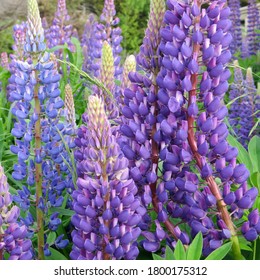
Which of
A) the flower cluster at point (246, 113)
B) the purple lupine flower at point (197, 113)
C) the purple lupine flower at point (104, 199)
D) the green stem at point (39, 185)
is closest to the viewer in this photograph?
the purple lupine flower at point (104, 199)

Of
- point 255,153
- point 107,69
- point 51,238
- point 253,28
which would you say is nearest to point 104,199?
point 51,238

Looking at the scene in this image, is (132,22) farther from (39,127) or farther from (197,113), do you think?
(197,113)

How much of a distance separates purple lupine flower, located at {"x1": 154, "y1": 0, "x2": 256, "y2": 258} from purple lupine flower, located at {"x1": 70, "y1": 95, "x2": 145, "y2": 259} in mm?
205

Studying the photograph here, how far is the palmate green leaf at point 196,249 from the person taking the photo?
209cm

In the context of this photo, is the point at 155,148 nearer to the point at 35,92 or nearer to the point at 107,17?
the point at 35,92

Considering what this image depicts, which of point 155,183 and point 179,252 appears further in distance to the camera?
point 155,183

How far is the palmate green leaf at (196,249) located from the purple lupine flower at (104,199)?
198mm

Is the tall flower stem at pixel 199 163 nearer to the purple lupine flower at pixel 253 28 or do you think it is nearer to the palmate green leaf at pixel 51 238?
the palmate green leaf at pixel 51 238

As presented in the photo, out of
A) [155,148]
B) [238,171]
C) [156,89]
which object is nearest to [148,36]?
[156,89]

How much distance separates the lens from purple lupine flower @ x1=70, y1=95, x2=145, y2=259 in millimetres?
2033

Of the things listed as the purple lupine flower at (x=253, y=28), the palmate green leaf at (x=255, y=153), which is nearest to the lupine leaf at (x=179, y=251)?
the palmate green leaf at (x=255, y=153)

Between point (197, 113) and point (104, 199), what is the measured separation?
1.50ft

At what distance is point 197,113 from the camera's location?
2.20m

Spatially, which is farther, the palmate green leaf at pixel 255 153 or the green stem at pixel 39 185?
the palmate green leaf at pixel 255 153
